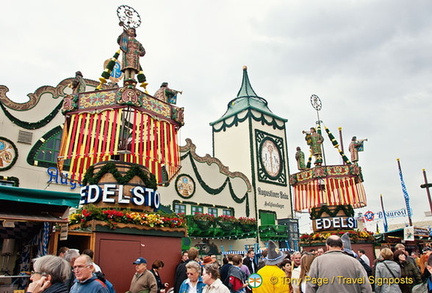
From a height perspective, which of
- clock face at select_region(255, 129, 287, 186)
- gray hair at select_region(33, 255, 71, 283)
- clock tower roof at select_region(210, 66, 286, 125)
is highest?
clock tower roof at select_region(210, 66, 286, 125)

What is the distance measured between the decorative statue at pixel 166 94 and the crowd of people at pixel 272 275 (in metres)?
6.50

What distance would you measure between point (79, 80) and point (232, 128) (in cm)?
2117

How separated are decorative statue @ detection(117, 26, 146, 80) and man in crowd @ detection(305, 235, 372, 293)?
9.80 meters

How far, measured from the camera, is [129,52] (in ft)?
41.5

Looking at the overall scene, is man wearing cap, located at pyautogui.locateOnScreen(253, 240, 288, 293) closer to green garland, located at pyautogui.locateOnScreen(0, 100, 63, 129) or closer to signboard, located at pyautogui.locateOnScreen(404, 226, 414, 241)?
green garland, located at pyautogui.locateOnScreen(0, 100, 63, 129)

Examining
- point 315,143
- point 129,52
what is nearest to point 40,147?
point 129,52

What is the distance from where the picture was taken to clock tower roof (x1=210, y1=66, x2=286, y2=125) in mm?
32719

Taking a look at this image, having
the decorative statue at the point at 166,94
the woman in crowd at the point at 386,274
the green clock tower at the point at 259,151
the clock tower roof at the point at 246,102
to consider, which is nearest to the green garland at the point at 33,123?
the decorative statue at the point at 166,94

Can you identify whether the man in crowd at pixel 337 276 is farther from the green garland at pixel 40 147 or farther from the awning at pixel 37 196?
the green garland at pixel 40 147

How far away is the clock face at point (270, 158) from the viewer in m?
30.9

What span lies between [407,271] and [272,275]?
324 cm

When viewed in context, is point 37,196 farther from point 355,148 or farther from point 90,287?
point 355,148

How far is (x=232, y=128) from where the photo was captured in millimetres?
32875

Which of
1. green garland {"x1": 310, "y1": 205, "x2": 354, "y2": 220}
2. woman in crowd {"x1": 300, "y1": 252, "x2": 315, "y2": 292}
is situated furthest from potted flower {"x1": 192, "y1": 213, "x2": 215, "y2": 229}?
woman in crowd {"x1": 300, "y1": 252, "x2": 315, "y2": 292}
